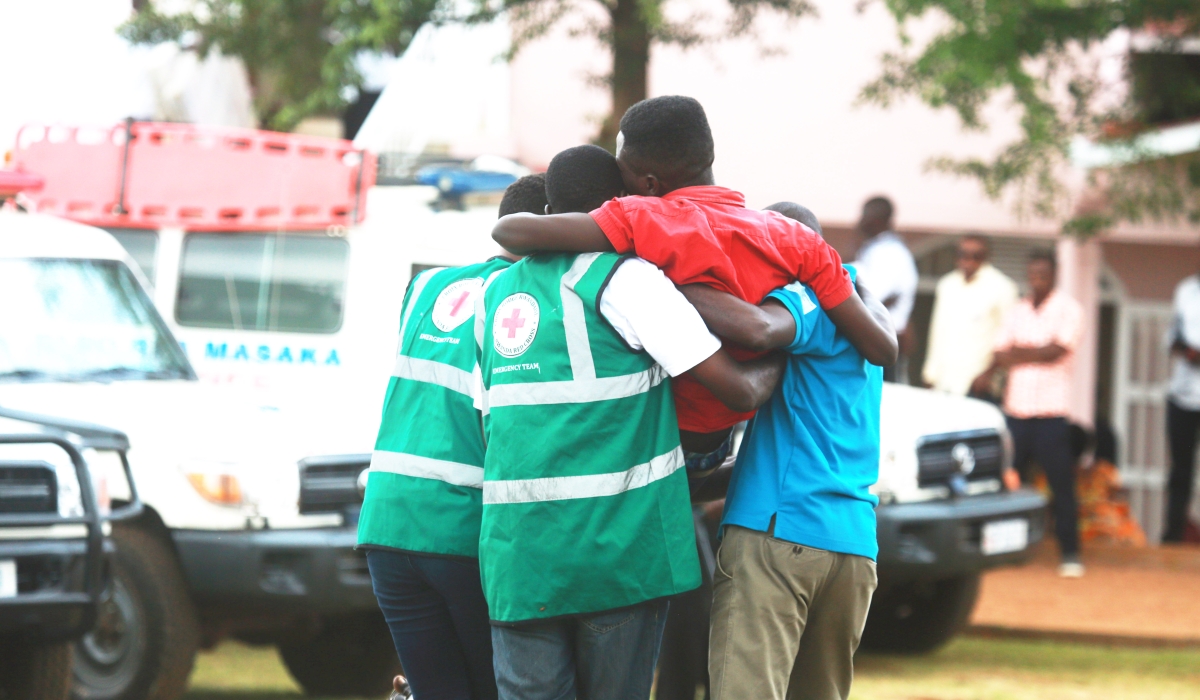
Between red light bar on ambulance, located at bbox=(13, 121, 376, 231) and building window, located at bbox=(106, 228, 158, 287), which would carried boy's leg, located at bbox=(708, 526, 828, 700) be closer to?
red light bar on ambulance, located at bbox=(13, 121, 376, 231)

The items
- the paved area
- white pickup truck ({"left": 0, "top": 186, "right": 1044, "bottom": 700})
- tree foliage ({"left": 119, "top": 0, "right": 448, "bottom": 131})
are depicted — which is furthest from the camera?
tree foliage ({"left": 119, "top": 0, "right": 448, "bottom": 131})

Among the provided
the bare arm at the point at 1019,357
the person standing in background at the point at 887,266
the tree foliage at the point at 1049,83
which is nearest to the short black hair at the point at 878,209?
the person standing in background at the point at 887,266

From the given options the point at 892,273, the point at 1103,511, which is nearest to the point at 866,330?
the point at 892,273

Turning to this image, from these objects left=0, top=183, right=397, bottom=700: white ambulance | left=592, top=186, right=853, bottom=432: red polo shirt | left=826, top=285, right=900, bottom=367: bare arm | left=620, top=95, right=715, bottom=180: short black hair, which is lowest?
left=0, top=183, right=397, bottom=700: white ambulance

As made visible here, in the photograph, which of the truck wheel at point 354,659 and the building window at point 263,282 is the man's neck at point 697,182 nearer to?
the truck wheel at point 354,659

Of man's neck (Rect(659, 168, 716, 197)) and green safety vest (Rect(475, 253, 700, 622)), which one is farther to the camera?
man's neck (Rect(659, 168, 716, 197))

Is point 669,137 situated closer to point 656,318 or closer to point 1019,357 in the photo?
point 656,318

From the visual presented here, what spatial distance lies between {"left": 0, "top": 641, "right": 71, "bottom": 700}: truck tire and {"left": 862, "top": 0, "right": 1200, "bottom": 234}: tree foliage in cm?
599

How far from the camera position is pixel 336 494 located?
644 centimetres

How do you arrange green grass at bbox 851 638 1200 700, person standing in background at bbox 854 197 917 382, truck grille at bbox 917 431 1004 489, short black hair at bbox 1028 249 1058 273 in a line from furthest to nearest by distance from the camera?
short black hair at bbox 1028 249 1058 273 → person standing in background at bbox 854 197 917 382 → truck grille at bbox 917 431 1004 489 → green grass at bbox 851 638 1200 700

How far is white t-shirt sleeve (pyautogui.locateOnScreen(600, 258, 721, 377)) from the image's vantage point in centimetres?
317

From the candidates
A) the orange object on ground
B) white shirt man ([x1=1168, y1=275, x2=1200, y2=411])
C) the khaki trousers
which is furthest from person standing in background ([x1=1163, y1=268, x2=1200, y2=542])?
the khaki trousers

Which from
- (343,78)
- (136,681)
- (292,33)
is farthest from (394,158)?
(136,681)

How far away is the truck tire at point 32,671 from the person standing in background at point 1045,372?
6.25 meters
